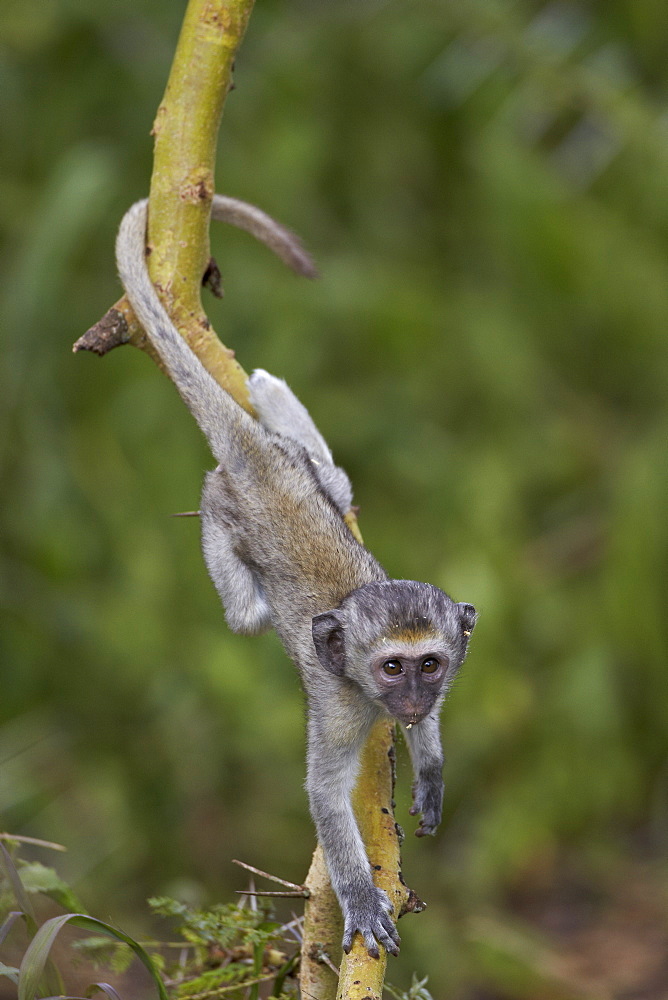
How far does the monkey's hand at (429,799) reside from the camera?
3.80 meters

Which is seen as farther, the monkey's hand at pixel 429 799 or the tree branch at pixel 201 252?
the monkey's hand at pixel 429 799

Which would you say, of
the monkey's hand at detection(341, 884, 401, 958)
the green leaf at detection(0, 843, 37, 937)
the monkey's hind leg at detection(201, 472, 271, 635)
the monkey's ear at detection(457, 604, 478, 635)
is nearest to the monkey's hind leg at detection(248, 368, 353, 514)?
the monkey's hind leg at detection(201, 472, 271, 635)

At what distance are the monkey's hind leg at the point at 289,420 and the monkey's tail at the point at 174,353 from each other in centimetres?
40

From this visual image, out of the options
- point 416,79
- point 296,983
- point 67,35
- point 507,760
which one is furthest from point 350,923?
point 416,79

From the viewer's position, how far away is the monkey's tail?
3.76 meters

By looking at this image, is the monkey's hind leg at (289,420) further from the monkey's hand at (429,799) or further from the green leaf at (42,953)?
the green leaf at (42,953)

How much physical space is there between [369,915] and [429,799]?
0.80 metres

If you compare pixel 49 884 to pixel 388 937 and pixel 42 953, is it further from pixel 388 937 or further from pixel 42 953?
pixel 388 937

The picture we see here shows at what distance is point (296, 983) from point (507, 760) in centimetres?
539

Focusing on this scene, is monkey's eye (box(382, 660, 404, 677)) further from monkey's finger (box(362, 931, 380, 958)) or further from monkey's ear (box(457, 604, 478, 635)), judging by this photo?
monkey's finger (box(362, 931, 380, 958))

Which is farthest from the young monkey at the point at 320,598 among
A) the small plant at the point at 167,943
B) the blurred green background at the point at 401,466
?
the blurred green background at the point at 401,466

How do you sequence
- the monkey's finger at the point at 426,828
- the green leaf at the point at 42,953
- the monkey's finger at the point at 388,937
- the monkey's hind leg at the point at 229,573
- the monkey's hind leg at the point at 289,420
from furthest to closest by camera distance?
1. the monkey's hind leg at the point at 289,420
2. the monkey's hind leg at the point at 229,573
3. the monkey's finger at the point at 426,828
4. the monkey's finger at the point at 388,937
5. the green leaf at the point at 42,953

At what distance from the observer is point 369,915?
311 cm

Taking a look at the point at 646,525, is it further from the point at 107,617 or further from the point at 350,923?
the point at 350,923
